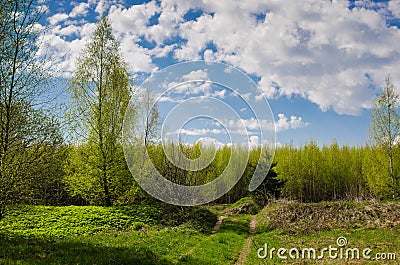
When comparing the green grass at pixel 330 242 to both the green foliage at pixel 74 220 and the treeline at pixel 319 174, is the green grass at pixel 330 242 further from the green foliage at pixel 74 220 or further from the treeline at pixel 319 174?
the treeline at pixel 319 174

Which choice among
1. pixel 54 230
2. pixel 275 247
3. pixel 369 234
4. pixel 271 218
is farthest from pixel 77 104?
pixel 369 234

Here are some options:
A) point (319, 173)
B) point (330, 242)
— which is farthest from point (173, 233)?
point (319, 173)

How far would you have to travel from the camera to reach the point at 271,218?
2148 centimetres

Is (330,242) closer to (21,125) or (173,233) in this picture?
(173,233)

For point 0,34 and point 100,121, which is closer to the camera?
point 0,34

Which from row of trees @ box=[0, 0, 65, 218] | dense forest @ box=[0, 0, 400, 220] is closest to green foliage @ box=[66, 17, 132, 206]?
dense forest @ box=[0, 0, 400, 220]

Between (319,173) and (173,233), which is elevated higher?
(319,173)

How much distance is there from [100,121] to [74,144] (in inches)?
103

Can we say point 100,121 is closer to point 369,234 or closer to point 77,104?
point 77,104

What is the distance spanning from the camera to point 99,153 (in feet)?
73.2

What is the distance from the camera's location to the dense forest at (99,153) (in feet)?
37.6

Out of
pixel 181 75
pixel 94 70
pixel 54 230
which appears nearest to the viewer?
pixel 181 75

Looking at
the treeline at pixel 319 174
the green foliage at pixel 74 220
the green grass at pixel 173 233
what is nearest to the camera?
the green grass at pixel 173 233

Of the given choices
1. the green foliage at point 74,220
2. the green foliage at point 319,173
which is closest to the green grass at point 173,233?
the green foliage at point 74,220
